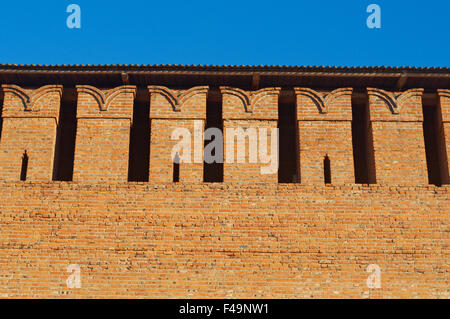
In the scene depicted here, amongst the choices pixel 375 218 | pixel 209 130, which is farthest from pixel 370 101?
pixel 209 130

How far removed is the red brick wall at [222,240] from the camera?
7.85 metres

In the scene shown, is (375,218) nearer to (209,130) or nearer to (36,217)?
(209,130)

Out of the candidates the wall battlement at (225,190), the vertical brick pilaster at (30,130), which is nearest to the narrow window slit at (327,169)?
the wall battlement at (225,190)

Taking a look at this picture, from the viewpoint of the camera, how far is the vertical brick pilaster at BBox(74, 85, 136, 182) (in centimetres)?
857

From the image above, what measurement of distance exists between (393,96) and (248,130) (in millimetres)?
2332

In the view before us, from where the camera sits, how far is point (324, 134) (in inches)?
350

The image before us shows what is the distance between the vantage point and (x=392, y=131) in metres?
8.89

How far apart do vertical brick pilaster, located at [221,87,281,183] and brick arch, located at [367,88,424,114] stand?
1.51 m

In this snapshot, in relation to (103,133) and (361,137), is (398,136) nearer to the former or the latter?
(361,137)

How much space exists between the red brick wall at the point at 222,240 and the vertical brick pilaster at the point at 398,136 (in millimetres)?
255

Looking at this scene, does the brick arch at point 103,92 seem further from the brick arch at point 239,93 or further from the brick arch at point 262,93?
the brick arch at point 262,93
